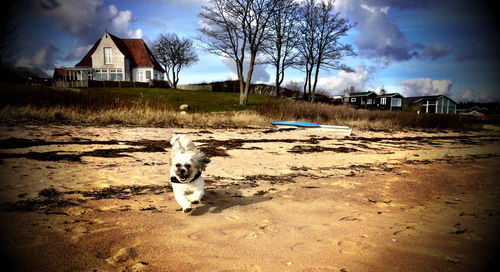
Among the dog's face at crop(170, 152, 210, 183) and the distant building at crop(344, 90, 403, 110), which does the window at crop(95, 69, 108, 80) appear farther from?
the distant building at crop(344, 90, 403, 110)

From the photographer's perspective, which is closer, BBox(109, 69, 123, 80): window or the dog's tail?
the dog's tail

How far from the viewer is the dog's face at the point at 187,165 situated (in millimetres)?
3320

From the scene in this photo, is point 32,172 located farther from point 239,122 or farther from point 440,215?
point 239,122

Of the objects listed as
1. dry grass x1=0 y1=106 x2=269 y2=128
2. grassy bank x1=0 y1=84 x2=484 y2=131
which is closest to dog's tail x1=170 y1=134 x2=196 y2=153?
grassy bank x1=0 y1=84 x2=484 y2=131

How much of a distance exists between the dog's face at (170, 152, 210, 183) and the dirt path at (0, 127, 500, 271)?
0.50m

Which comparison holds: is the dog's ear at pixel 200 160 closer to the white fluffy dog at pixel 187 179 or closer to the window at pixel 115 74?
the white fluffy dog at pixel 187 179

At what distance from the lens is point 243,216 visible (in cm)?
323

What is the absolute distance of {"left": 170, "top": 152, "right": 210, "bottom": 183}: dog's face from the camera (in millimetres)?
3320

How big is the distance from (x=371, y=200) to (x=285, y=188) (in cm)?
143

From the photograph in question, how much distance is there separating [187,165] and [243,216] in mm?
1067

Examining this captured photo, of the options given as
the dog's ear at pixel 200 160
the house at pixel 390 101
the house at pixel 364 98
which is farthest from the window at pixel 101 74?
the house at pixel 390 101

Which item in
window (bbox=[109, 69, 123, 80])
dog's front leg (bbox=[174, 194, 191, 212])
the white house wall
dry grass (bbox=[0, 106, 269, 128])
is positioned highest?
the white house wall

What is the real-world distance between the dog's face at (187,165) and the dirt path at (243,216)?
502 mm

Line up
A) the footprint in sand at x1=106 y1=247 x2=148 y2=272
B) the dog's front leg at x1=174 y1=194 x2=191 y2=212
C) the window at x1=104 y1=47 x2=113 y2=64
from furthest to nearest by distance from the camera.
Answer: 1. the window at x1=104 y1=47 x2=113 y2=64
2. the dog's front leg at x1=174 y1=194 x2=191 y2=212
3. the footprint in sand at x1=106 y1=247 x2=148 y2=272
